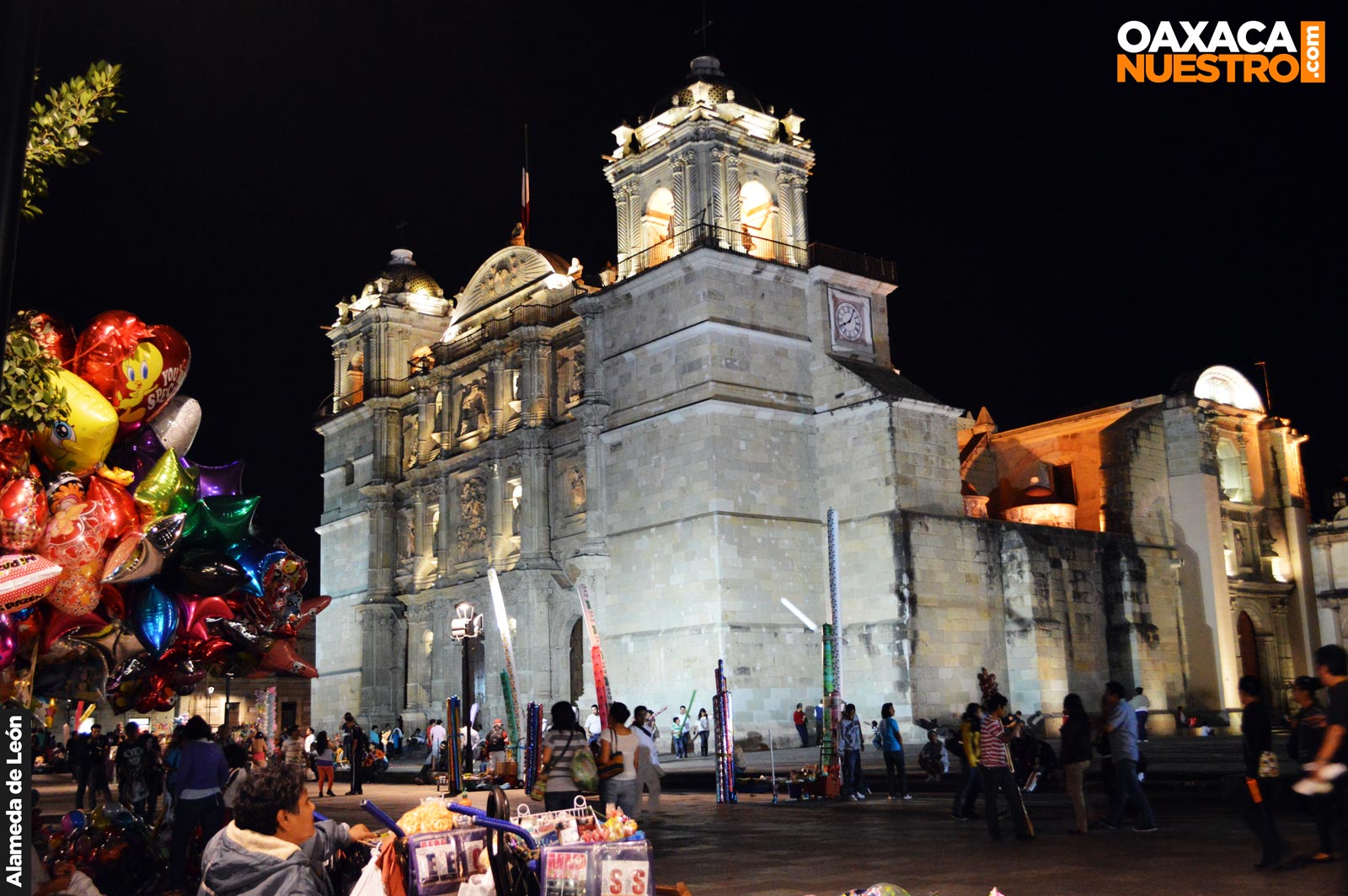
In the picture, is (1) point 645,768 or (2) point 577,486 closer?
(1) point 645,768

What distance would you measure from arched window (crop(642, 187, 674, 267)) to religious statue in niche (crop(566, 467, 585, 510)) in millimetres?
6229

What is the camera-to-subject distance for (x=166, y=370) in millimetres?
8883

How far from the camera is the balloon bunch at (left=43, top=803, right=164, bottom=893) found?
31.1 feet

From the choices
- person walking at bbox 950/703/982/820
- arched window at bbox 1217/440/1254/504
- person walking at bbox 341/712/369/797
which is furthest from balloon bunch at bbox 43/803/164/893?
arched window at bbox 1217/440/1254/504

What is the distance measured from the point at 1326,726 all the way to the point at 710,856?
586cm

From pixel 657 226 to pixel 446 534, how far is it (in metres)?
12.4

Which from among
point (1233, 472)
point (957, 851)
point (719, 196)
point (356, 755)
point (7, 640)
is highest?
point (719, 196)

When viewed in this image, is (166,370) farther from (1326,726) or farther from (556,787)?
(1326,726)

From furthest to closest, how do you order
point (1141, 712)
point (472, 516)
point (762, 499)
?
point (472, 516) < point (762, 499) < point (1141, 712)

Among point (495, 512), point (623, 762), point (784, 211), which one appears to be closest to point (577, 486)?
point (495, 512)

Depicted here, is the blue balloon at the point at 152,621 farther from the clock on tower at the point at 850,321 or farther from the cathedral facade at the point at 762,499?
the clock on tower at the point at 850,321

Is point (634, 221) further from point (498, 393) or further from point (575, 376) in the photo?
point (498, 393)

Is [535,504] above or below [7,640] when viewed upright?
above

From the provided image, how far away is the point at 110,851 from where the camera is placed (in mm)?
9680
